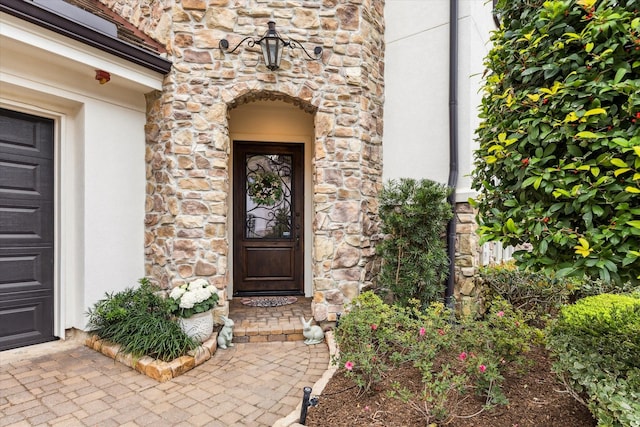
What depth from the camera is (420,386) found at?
8.20 feet

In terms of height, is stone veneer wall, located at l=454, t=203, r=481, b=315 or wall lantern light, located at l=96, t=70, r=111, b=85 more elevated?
wall lantern light, located at l=96, t=70, r=111, b=85

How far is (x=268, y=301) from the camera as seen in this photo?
4.96 m

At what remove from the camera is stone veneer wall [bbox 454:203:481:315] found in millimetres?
4043

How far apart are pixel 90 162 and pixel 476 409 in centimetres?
433

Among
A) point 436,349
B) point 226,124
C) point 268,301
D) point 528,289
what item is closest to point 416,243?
point 528,289

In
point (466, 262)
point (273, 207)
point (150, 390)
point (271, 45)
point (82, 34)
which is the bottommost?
point (150, 390)

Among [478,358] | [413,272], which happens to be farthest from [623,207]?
[413,272]

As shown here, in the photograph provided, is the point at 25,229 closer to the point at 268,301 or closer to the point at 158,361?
the point at 158,361

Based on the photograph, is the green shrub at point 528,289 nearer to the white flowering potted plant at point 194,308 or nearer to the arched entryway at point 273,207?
the arched entryway at point 273,207

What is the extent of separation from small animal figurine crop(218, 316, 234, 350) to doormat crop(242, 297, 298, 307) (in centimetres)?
107

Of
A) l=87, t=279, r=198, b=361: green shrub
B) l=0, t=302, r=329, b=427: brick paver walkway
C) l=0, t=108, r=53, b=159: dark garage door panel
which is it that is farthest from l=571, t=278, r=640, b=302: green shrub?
l=0, t=108, r=53, b=159: dark garage door panel

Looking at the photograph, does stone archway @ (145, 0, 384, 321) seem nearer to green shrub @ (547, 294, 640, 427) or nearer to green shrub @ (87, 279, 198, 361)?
green shrub @ (87, 279, 198, 361)

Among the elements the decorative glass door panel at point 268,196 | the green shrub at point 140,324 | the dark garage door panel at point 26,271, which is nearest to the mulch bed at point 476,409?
the green shrub at point 140,324

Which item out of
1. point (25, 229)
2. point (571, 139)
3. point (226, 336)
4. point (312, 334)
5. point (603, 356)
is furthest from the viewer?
point (312, 334)
